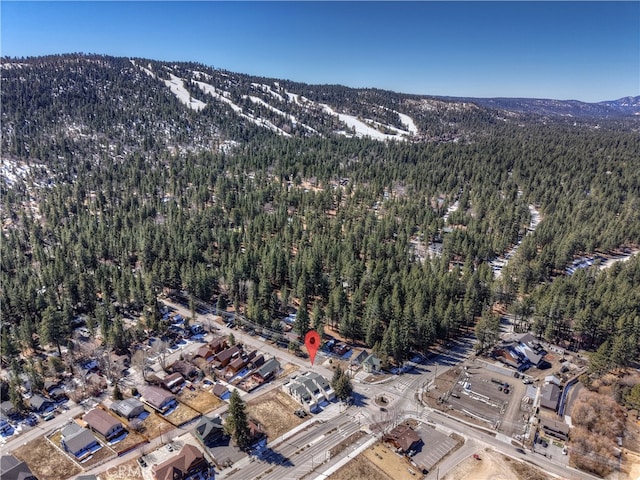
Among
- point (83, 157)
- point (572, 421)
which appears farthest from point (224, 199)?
point (572, 421)

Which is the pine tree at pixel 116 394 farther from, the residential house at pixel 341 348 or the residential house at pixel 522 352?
the residential house at pixel 522 352

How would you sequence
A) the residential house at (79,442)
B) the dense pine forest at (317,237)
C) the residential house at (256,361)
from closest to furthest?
the residential house at (79,442)
the residential house at (256,361)
the dense pine forest at (317,237)

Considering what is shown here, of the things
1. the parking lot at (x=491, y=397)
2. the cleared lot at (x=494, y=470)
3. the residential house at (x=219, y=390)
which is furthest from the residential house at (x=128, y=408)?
the parking lot at (x=491, y=397)

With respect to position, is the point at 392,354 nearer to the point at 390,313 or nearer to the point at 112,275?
the point at 390,313

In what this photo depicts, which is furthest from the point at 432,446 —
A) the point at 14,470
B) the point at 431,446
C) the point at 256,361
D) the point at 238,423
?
the point at 14,470

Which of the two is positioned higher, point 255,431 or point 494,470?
point 494,470

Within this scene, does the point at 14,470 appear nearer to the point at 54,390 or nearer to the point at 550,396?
the point at 54,390
